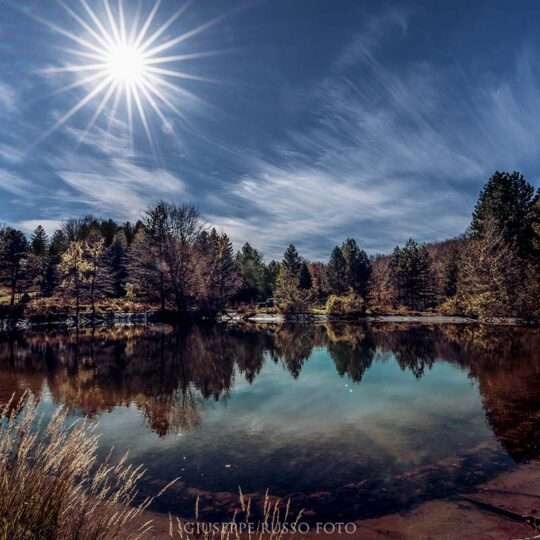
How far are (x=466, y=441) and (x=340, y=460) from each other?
9.59ft

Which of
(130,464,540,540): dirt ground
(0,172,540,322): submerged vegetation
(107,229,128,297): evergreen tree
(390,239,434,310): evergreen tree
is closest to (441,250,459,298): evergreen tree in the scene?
(0,172,540,322): submerged vegetation

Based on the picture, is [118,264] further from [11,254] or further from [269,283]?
[269,283]

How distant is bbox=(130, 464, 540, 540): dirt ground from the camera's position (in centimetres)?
448

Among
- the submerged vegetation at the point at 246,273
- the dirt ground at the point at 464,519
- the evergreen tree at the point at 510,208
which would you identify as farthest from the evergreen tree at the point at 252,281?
the dirt ground at the point at 464,519

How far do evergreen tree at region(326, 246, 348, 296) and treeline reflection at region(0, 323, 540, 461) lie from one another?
139 feet

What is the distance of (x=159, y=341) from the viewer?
81.6ft

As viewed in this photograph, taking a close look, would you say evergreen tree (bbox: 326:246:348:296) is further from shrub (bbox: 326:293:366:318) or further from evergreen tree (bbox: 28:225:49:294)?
evergreen tree (bbox: 28:225:49:294)

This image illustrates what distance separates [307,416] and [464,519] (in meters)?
5.00

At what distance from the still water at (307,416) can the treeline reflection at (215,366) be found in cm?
8

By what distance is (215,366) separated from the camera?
16.3 metres

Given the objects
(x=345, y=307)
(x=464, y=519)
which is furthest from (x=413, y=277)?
(x=464, y=519)

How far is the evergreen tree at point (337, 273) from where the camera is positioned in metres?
70.2

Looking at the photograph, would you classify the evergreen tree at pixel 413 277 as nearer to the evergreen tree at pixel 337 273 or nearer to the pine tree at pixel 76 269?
the evergreen tree at pixel 337 273

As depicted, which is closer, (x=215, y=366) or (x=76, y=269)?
(x=215, y=366)
